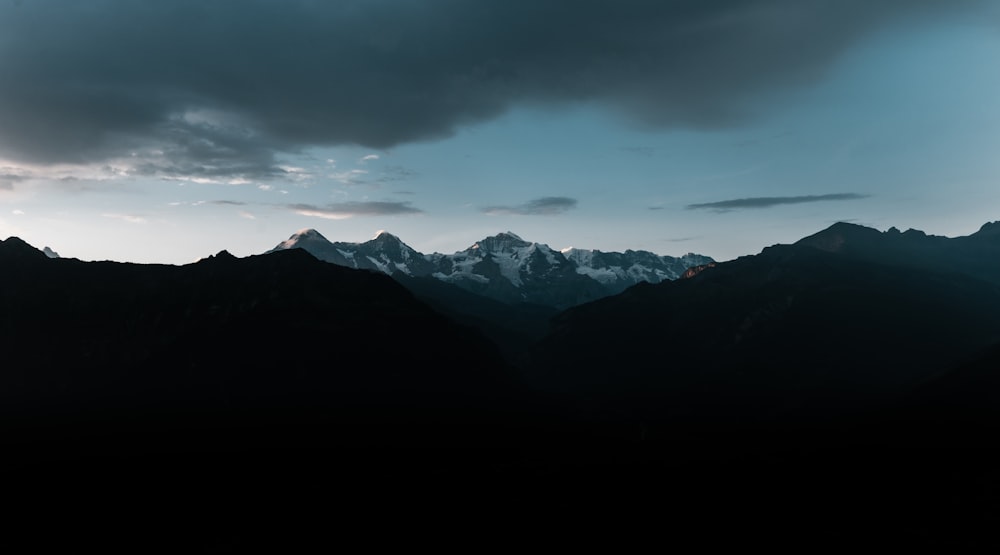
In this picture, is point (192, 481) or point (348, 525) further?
point (192, 481)

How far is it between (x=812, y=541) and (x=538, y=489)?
69608 millimetres

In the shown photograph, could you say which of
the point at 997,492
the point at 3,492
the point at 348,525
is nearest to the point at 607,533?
the point at 348,525

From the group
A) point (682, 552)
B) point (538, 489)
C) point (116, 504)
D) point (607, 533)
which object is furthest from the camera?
point (538, 489)

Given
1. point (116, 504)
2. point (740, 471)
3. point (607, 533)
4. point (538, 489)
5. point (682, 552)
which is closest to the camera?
point (682, 552)

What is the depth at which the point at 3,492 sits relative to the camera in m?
172

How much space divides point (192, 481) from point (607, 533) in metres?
118

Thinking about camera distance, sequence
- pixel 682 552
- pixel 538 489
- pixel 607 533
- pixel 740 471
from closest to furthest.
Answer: pixel 682 552
pixel 607 533
pixel 538 489
pixel 740 471

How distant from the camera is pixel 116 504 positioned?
548 ft

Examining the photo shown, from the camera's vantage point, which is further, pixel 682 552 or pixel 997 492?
pixel 997 492

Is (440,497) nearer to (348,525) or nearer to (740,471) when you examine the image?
(348,525)

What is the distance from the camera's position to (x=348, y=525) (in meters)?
149

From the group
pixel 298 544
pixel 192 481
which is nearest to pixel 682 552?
pixel 298 544

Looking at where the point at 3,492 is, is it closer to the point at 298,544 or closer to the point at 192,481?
the point at 192,481

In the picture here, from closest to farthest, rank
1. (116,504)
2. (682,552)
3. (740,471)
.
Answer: (682,552) < (116,504) < (740,471)
